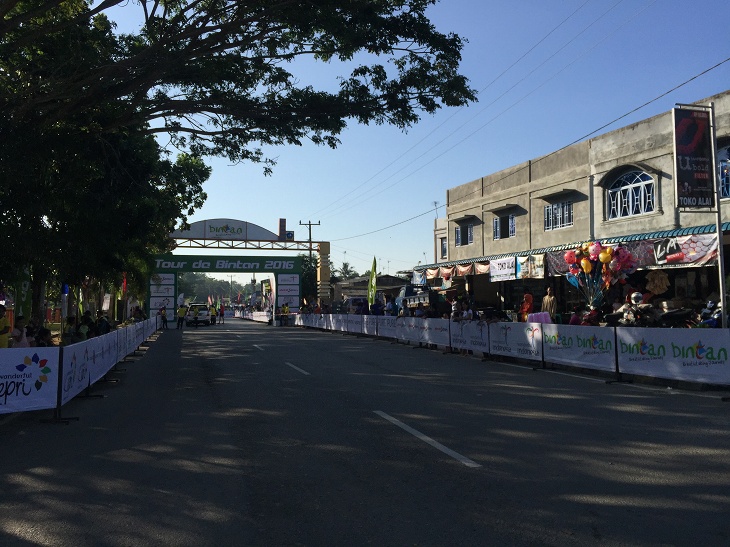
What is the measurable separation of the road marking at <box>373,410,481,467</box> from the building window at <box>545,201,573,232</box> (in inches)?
758

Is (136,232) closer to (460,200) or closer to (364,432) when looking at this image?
(364,432)

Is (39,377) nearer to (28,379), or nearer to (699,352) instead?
(28,379)

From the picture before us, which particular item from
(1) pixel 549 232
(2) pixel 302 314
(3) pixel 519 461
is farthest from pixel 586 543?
(2) pixel 302 314

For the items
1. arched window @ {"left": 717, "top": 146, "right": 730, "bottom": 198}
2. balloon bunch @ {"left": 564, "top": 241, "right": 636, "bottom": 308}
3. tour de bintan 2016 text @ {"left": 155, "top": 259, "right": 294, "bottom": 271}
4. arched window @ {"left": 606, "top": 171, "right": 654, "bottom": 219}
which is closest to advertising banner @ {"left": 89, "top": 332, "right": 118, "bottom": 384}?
balloon bunch @ {"left": 564, "top": 241, "right": 636, "bottom": 308}

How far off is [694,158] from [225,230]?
4348 cm

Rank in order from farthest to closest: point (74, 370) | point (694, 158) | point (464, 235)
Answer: point (464, 235)
point (694, 158)
point (74, 370)

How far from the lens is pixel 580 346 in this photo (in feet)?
47.0

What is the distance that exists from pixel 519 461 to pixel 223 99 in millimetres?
10331

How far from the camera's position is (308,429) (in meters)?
8.34

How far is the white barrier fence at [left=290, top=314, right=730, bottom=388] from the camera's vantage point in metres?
11.4

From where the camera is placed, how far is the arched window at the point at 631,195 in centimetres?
2238

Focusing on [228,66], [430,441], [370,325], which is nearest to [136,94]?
[228,66]

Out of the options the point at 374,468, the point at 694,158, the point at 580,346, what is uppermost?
the point at 694,158

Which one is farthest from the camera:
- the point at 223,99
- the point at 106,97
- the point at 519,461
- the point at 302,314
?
the point at 302,314
